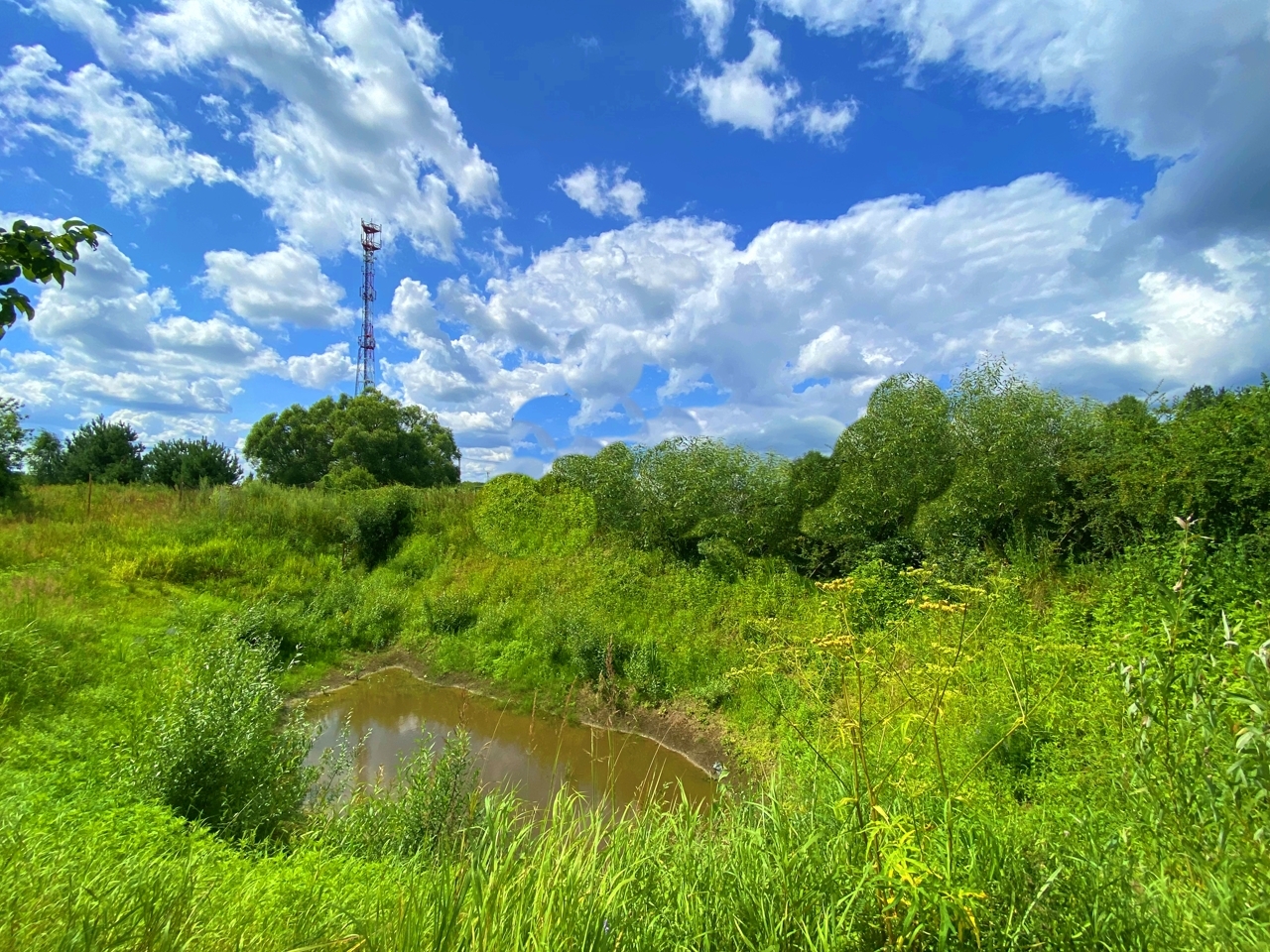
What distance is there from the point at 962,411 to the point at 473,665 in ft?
30.5

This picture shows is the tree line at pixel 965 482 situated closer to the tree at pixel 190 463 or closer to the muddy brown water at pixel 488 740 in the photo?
the muddy brown water at pixel 488 740

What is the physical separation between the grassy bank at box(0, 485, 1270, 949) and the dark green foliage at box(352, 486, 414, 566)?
4.22 m

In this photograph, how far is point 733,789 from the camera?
5551 millimetres

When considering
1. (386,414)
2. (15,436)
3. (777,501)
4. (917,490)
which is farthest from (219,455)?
(917,490)

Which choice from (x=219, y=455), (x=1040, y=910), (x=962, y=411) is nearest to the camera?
(x=1040, y=910)

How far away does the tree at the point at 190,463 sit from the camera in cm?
2378

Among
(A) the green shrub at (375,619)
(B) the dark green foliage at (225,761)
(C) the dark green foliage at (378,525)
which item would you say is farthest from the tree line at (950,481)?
(B) the dark green foliage at (225,761)

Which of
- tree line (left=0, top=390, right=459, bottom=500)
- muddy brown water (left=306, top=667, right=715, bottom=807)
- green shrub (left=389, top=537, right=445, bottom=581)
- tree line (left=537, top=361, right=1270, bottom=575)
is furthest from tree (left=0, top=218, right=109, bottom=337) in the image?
tree line (left=0, top=390, right=459, bottom=500)

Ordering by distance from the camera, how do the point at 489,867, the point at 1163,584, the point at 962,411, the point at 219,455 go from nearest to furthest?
1. the point at 489,867
2. the point at 1163,584
3. the point at 962,411
4. the point at 219,455

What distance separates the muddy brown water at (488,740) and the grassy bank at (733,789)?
2.03ft

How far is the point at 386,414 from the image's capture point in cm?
3042

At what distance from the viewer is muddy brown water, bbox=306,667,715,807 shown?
661 cm

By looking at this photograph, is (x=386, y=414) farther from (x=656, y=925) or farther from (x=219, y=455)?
(x=656, y=925)

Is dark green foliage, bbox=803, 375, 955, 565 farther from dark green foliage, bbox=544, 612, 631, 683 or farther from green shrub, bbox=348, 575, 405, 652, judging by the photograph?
green shrub, bbox=348, 575, 405, 652
